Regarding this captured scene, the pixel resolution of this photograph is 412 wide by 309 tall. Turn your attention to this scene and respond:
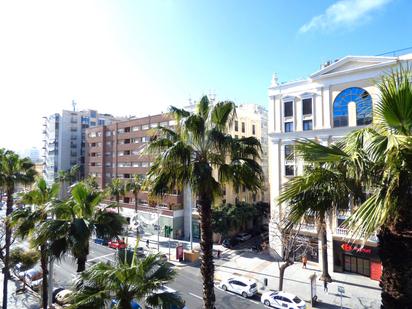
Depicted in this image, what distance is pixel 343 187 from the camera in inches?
217

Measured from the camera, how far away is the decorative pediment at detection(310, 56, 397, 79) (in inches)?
975

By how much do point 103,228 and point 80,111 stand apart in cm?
8377

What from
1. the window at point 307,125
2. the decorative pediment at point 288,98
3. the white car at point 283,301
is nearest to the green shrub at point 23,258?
the white car at point 283,301

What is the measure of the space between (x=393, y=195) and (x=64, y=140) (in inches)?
3468

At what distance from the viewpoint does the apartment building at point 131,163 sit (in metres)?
42.1

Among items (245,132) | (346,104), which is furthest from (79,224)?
(245,132)

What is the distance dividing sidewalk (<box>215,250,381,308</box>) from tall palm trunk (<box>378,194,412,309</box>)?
59.9ft

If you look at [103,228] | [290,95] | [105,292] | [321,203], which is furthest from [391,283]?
[290,95]

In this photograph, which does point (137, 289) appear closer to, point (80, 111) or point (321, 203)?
point (321, 203)

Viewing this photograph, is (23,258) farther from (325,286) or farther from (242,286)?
(325,286)

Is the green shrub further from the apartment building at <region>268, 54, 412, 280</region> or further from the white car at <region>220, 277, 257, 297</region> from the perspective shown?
the apartment building at <region>268, 54, 412, 280</region>

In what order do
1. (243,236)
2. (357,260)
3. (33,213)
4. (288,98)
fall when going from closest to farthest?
1. (33,213)
2. (357,260)
3. (288,98)
4. (243,236)

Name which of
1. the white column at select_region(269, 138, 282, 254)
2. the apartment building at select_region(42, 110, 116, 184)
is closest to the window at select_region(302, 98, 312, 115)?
the white column at select_region(269, 138, 282, 254)

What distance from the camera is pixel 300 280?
25.1 metres
